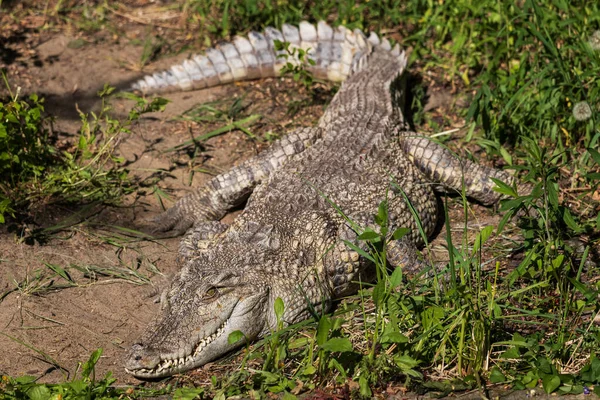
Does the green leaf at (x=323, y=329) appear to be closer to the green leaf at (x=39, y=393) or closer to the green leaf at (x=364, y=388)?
the green leaf at (x=364, y=388)

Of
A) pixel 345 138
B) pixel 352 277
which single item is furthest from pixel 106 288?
pixel 345 138

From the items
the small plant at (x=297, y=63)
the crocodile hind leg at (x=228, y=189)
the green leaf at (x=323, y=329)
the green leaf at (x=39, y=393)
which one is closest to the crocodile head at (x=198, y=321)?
the green leaf at (x=39, y=393)

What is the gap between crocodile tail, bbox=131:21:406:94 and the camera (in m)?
6.40

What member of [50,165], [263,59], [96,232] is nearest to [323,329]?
[96,232]

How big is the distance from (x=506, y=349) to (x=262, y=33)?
407 cm

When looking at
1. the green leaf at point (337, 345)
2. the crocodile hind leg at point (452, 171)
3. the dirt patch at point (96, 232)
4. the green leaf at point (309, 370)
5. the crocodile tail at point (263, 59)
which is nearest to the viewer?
the green leaf at point (337, 345)

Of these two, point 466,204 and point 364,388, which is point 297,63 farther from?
point 364,388

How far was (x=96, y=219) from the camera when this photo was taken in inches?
201

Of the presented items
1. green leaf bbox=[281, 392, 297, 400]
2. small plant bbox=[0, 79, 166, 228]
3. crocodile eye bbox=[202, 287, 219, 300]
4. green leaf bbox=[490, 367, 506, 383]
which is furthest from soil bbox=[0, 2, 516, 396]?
green leaf bbox=[490, 367, 506, 383]

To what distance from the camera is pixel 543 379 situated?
3377mm

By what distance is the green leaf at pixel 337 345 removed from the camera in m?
3.25

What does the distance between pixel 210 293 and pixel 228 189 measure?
1.43 meters

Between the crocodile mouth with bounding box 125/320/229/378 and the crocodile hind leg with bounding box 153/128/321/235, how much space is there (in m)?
1.47

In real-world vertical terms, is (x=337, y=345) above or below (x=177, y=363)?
above
